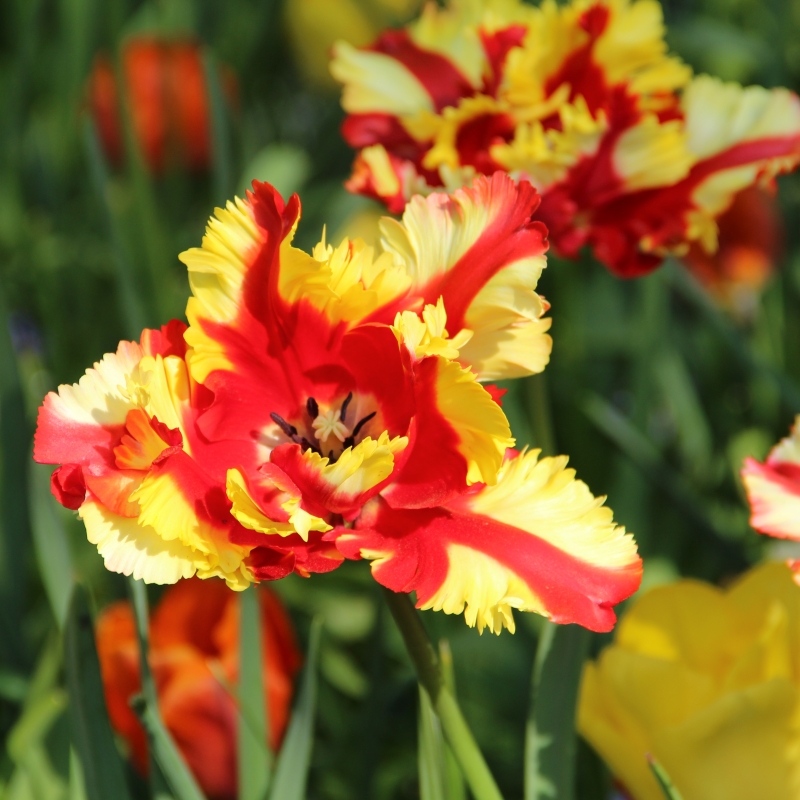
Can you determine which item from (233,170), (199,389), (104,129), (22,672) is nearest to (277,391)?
(199,389)

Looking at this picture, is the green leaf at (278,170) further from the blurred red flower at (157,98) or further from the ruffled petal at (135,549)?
→ the ruffled petal at (135,549)

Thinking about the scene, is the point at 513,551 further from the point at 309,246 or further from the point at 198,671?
the point at 309,246

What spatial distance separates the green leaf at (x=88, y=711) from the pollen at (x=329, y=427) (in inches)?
5.5

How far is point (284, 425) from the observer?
0.42 metres

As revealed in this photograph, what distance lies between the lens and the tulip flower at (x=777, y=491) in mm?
401

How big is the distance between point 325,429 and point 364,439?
0.04 meters

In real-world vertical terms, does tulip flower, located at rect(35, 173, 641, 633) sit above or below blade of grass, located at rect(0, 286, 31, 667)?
above

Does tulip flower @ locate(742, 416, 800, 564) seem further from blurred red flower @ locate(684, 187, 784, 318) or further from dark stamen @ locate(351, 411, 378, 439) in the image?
blurred red flower @ locate(684, 187, 784, 318)

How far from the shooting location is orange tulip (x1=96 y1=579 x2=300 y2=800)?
1.97 ft

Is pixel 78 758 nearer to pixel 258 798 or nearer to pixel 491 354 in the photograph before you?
pixel 258 798

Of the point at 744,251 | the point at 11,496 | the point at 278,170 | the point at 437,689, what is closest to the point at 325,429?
the point at 437,689

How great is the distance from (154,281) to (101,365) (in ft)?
1.98

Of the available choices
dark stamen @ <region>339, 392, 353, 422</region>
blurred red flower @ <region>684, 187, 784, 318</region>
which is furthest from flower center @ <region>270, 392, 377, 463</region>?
blurred red flower @ <region>684, 187, 784, 318</region>

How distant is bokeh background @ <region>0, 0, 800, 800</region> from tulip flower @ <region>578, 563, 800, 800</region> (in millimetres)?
120
